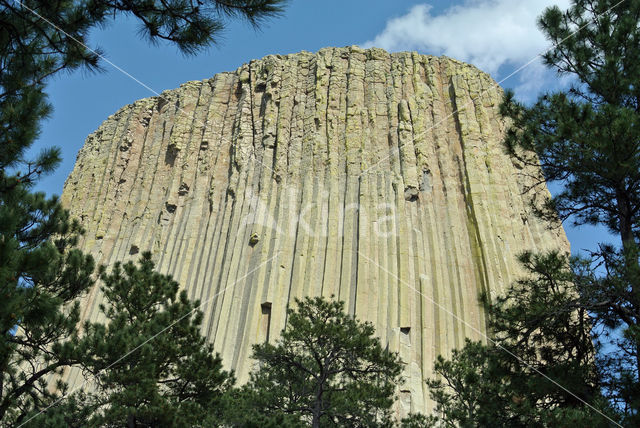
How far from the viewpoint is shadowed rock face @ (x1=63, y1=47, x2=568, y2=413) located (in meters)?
21.0

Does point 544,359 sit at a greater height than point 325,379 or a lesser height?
lesser

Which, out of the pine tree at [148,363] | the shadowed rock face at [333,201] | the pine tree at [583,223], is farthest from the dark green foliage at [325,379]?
the shadowed rock face at [333,201]

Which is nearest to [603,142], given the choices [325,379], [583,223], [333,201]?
[583,223]

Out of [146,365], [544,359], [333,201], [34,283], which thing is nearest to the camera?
[34,283]

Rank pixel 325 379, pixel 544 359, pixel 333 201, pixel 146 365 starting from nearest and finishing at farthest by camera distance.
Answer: pixel 544 359, pixel 146 365, pixel 325 379, pixel 333 201

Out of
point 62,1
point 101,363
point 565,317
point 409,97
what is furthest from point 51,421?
point 409,97

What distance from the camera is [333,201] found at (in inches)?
925

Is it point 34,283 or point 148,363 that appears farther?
point 148,363

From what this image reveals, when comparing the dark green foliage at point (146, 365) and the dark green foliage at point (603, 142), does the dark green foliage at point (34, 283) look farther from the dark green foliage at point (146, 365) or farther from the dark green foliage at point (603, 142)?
the dark green foliage at point (603, 142)

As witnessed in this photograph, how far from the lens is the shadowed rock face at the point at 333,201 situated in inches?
827

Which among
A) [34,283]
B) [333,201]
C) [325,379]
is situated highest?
[333,201]

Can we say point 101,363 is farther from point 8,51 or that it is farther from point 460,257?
point 460,257

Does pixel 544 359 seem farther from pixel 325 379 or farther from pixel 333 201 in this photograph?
pixel 333 201

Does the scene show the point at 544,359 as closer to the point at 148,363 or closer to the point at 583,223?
the point at 583,223
